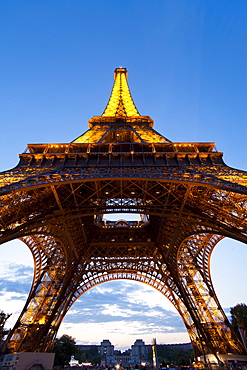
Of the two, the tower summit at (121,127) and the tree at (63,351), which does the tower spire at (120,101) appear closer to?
the tower summit at (121,127)

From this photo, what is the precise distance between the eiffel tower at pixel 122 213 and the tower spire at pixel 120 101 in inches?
16.2

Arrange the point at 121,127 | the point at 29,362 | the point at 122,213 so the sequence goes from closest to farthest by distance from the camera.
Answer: the point at 29,362
the point at 122,213
the point at 121,127

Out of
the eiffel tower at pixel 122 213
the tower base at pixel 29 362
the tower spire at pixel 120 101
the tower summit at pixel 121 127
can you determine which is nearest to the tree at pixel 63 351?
the eiffel tower at pixel 122 213

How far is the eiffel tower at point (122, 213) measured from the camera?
18859mm

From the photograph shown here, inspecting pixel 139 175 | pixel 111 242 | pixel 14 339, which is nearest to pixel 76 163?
pixel 139 175

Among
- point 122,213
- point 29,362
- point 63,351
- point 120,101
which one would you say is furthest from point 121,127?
point 63,351

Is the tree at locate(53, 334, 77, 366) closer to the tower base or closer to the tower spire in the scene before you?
the tower base

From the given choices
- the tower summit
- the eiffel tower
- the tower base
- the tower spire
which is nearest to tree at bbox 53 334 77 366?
the eiffel tower

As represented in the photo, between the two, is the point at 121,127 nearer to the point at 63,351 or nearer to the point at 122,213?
the point at 122,213

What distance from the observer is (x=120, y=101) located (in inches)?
1726

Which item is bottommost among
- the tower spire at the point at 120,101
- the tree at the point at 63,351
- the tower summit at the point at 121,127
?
the tree at the point at 63,351

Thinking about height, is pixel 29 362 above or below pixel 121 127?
below

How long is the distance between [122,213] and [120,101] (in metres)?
24.9

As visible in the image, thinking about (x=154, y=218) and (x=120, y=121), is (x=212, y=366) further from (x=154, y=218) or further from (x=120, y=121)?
(x=120, y=121)
